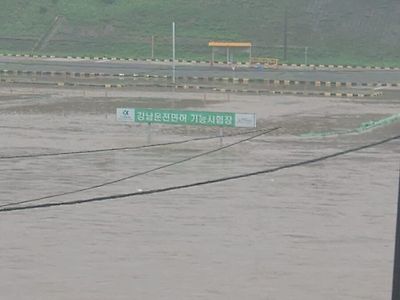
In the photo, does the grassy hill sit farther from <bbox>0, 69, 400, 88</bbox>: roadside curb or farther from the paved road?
<bbox>0, 69, 400, 88</bbox>: roadside curb

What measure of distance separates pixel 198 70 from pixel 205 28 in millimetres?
18376

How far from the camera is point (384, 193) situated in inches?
773

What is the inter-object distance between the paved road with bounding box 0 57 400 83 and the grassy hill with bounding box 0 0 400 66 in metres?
8.02

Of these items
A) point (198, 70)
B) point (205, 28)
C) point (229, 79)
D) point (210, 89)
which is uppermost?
point (205, 28)

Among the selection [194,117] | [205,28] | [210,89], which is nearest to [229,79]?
[210,89]

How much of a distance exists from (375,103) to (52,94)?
41.8ft

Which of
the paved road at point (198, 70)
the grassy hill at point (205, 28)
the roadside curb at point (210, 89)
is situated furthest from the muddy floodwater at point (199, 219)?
the grassy hill at point (205, 28)

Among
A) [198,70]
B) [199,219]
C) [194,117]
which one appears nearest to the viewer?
[199,219]

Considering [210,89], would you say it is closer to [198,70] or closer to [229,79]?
[229,79]

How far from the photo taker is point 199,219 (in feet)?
55.6

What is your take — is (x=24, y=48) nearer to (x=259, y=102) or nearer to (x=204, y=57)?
(x=204, y=57)

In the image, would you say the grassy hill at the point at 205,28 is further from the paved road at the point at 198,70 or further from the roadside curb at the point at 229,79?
the roadside curb at the point at 229,79

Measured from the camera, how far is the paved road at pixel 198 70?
56.1 m

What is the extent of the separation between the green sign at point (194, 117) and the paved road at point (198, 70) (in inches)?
1080
